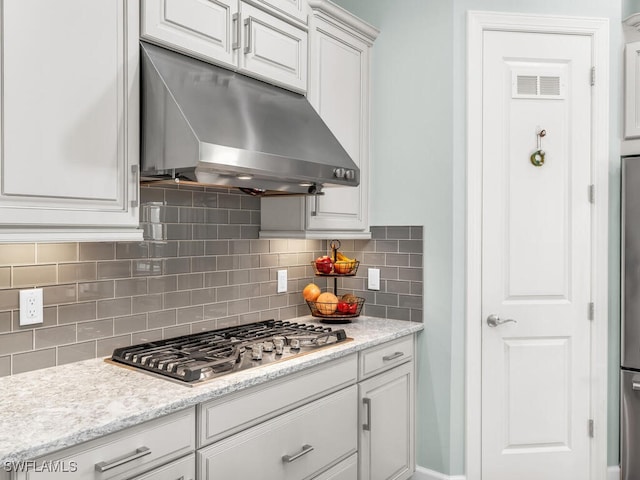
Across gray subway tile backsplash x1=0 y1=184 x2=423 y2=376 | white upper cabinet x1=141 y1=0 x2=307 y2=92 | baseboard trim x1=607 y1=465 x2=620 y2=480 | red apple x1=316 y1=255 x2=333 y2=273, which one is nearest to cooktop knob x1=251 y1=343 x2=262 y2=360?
gray subway tile backsplash x1=0 y1=184 x2=423 y2=376

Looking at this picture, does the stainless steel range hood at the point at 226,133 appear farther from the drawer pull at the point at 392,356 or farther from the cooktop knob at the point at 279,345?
the drawer pull at the point at 392,356

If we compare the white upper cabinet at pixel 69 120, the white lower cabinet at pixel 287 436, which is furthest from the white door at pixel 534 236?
the white upper cabinet at pixel 69 120

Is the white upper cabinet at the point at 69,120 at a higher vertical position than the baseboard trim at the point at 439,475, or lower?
higher

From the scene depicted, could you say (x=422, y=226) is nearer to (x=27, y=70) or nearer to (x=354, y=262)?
(x=354, y=262)

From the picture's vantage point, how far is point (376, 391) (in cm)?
241

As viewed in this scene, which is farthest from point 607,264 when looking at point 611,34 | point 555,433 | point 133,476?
point 133,476

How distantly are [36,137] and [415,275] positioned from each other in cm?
196

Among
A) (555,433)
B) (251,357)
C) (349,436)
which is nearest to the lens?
(251,357)

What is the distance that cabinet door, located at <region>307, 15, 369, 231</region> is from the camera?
2.51 meters

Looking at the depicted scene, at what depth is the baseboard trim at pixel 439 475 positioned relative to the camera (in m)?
2.69

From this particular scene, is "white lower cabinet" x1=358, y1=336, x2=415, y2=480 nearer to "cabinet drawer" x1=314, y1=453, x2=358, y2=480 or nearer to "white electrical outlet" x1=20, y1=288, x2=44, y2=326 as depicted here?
"cabinet drawer" x1=314, y1=453, x2=358, y2=480

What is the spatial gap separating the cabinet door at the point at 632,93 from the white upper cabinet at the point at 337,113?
137cm

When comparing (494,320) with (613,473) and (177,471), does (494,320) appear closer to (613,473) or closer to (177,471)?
(613,473)

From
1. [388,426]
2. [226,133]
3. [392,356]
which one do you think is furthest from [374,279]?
[226,133]
